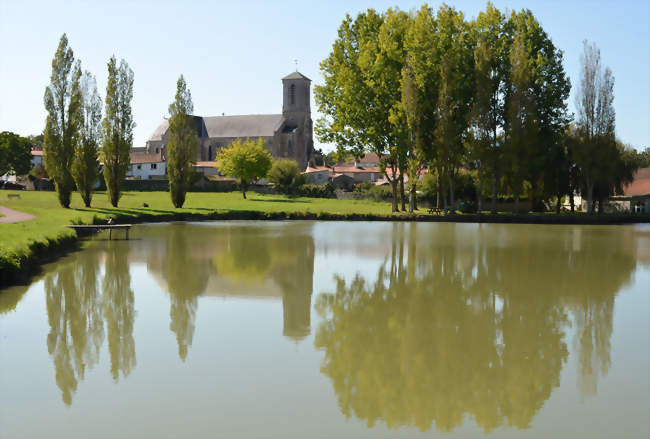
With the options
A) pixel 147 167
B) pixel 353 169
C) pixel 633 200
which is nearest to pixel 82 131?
pixel 633 200

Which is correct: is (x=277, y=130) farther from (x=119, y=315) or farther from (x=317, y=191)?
(x=119, y=315)

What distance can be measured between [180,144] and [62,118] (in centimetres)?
870

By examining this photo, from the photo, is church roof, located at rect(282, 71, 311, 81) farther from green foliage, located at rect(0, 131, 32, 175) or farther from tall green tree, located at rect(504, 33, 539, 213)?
tall green tree, located at rect(504, 33, 539, 213)

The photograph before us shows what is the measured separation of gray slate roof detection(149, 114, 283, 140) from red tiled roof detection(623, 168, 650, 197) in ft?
202

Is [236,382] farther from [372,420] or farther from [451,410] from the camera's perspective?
[451,410]

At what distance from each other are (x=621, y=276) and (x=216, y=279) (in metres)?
10.5

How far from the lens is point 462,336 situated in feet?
32.3

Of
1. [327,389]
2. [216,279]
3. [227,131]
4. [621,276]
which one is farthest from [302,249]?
[227,131]

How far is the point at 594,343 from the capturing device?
31.2 feet

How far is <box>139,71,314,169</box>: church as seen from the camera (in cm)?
10869

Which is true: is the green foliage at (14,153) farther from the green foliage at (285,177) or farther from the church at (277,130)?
the green foliage at (285,177)

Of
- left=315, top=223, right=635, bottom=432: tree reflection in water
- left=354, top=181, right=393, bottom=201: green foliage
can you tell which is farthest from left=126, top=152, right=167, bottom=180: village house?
left=315, top=223, right=635, bottom=432: tree reflection in water

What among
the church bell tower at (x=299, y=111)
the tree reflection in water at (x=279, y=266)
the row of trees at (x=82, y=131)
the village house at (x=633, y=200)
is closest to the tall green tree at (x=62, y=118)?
the row of trees at (x=82, y=131)

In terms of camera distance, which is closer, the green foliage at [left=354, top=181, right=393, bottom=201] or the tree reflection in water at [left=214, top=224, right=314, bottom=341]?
the tree reflection in water at [left=214, top=224, right=314, bottom=341]
